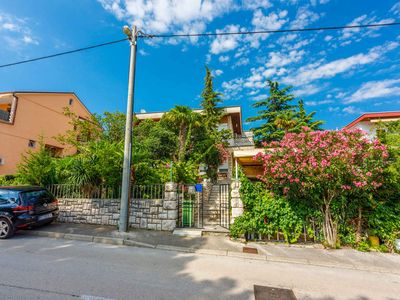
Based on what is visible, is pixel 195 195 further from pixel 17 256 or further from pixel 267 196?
pixel 17 256

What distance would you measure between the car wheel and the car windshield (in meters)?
0.73

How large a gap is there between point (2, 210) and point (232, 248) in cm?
721

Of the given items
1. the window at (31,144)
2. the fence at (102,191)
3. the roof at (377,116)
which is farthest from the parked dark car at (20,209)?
the roof at (377,116)

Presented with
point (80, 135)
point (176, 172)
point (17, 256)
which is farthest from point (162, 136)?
point (17, 256)

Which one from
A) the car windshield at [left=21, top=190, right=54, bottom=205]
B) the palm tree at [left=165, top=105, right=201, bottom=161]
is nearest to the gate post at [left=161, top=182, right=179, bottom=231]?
the car windshield at [left=21, top=190, right=54, bottom=205]

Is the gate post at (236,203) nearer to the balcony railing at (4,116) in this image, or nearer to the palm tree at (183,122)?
the palm tree at (183,122)

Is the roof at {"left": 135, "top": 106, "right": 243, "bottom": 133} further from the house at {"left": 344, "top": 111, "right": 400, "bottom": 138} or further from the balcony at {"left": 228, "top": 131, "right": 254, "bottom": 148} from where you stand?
the house at {"left": 344, "top": 111, "right": 400, "bottom": 138}

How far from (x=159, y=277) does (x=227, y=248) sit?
2.48 meters

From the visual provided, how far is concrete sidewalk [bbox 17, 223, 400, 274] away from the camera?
4.89 metres

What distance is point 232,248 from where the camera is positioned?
5637 millimetres

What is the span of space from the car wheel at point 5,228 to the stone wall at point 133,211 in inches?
85.8

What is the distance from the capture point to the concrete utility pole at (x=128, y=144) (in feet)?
22.0

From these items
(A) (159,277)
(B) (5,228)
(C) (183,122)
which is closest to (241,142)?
(C) (183,122)

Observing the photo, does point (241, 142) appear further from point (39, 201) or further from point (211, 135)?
point (39, 201)
